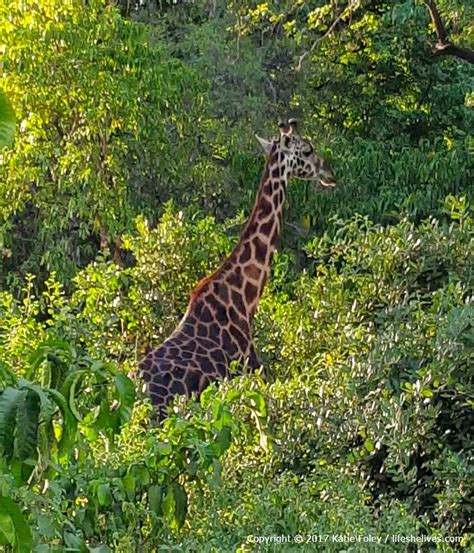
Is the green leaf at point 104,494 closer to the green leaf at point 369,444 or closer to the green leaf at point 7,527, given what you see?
the green leaf at point 7,527

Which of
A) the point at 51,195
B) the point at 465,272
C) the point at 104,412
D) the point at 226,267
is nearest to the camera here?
the point at 104,412

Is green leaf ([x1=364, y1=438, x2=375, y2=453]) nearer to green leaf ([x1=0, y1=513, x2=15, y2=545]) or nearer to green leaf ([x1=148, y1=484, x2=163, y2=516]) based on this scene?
green leaf ([x1=148, y1=484, x2=163, y2=516])

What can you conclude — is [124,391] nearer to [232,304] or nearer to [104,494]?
[104,494]

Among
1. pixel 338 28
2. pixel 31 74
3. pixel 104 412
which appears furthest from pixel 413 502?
pixel 338 28

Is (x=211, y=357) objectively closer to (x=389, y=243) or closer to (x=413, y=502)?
(x=389, y=243)

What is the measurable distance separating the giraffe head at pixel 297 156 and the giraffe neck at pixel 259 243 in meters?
0.04

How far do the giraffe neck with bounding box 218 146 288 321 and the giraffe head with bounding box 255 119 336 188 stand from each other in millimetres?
39

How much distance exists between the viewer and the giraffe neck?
702cm

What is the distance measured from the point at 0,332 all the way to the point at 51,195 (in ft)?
10.5

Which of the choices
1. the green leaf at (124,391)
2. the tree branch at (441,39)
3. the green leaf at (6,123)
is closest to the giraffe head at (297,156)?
the tree branch at (441,39)

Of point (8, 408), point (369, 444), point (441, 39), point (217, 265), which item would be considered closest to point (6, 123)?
point (8, 408)

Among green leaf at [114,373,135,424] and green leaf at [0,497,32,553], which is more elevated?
green leaf at [114,373,135,424]

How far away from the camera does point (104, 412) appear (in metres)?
2.63

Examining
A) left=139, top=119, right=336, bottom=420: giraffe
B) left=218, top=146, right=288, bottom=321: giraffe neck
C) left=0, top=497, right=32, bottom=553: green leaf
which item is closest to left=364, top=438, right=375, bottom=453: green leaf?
left=139, top=119, right=336, bottom=420: giraffe
